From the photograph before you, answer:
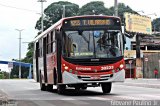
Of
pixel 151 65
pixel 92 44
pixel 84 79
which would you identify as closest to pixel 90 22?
pixel 92 44

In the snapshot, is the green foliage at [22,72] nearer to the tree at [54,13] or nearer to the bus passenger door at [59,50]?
the tree at [54,13]

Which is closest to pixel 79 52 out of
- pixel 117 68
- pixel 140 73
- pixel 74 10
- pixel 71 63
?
pixel 71 63

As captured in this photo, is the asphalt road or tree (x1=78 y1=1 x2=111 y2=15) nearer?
the asphalt road

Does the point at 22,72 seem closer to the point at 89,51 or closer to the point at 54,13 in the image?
the point at 54,13

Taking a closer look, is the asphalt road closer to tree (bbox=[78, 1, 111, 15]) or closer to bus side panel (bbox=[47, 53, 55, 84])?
bus side panel (bbox=[47, 53, 55, 84])

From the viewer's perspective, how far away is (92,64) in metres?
21.0

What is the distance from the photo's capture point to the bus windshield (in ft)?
69.2

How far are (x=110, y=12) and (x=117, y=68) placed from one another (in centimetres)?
9159

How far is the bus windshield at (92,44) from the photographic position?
2109 centimetres

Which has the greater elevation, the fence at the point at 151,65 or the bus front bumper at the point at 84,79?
the fence at the point at 151,65

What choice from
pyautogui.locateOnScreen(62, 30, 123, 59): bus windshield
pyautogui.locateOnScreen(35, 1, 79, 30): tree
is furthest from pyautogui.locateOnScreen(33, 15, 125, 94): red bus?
pyautogui.locateOnScreen(35, 1, 79, 30): tree

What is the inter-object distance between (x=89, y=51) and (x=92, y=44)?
359 mm

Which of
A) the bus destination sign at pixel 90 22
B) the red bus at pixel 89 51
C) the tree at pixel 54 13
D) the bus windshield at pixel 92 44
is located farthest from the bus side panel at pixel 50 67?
the tree at pixel 54 13

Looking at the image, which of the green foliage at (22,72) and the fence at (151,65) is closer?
the fence at (151,65)
